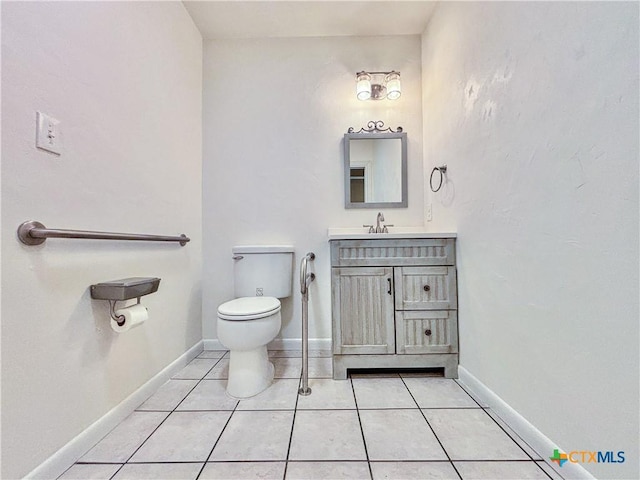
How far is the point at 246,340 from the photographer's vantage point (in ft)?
4.54

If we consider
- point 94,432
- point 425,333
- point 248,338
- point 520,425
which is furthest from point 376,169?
point 94,432

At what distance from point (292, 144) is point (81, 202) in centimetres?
134

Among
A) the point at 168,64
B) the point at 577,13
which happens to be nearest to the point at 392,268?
the point at 577,13

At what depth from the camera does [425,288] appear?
1.57m

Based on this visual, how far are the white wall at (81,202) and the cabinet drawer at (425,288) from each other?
1.29 metres

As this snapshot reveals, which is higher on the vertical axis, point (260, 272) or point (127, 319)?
point (260, 272)

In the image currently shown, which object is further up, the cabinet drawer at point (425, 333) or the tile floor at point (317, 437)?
the cabinet drawer at point (425, 333)

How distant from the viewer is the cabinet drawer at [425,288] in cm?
157

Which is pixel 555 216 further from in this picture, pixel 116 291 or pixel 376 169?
pixel 116 291

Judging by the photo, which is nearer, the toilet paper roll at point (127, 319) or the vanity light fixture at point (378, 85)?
the toilet paper roll at point (127, 319)

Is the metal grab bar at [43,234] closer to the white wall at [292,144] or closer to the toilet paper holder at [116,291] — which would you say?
the toilet paper holder at [116,291]

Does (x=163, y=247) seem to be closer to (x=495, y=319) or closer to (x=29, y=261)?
(x=29, y=261)

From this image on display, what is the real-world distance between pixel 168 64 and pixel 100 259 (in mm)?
1201

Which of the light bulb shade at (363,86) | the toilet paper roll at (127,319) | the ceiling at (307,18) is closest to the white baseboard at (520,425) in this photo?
the toilet paper roll at (127,319)
